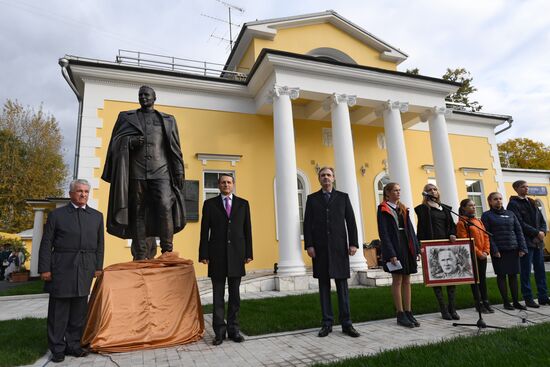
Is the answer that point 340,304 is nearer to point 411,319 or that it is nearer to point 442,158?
point 411,319

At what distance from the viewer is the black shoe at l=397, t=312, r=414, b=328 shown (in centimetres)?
440

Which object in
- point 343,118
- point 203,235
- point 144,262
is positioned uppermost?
point 343,118

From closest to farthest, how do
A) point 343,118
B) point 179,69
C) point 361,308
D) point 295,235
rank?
point 361,308 → point 295,235 → point 343,118 → point 179,69

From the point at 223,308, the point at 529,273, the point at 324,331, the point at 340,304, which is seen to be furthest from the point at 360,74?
the point at 223,308

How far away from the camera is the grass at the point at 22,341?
352cm

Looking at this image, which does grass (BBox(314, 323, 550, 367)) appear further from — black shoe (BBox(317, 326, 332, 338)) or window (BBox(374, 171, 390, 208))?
window (BBox(374, 171, 390, 208))

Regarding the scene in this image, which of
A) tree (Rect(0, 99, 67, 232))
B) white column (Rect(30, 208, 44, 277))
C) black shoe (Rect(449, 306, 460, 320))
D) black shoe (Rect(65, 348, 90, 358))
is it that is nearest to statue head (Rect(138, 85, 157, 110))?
black shoe (Rect(65, 348, 90, 358))

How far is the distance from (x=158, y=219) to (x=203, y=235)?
23.1 inches

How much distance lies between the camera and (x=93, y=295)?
4020 mm

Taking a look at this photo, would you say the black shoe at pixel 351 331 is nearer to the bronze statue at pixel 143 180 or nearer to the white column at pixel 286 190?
the bronze statue at pixel 143 180

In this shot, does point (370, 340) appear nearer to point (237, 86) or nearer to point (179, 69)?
point (237, 86)

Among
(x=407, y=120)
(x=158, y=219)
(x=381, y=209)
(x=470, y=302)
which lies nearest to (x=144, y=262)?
(x=158, y=219)

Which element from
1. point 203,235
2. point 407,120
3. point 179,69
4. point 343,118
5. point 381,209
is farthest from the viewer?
point 407,120

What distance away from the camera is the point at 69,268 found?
3752 millimetres
